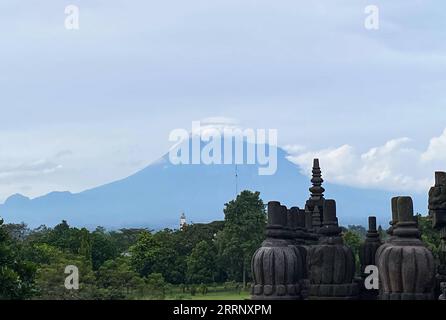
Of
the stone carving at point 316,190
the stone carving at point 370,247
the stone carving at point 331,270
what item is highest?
the stone carving at point 316,190

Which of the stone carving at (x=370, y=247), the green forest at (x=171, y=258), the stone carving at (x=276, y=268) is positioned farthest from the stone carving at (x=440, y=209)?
the green forest at (x=171, y=258)

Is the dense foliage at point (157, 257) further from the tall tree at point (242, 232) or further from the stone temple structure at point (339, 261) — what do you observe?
the stone temple structure at point (339, 261)

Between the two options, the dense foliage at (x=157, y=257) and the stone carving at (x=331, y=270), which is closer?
the stone carving at (x=331, y=270)

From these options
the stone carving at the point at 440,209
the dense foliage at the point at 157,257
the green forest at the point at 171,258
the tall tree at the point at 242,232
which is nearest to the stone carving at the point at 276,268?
the stone carving at the point at 440,209

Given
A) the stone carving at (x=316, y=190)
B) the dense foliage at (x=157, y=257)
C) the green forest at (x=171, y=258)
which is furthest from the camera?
the green forest at (x=171, y=258)

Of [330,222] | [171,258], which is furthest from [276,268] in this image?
[171,258]

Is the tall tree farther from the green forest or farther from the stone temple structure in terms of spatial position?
the stone temple structure

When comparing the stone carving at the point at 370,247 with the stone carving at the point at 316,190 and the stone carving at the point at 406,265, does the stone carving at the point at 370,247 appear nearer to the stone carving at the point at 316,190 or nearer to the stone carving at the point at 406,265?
the stone carving at the point at 316,190

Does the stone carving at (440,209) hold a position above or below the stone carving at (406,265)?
above

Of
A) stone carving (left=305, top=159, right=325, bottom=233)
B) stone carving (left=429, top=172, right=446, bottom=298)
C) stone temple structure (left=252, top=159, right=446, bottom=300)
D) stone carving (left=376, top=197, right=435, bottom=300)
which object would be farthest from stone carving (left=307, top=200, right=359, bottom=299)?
stone carving (left=305, top=159, right=325, bottom=233)

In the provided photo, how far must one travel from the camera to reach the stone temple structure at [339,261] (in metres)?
8.91

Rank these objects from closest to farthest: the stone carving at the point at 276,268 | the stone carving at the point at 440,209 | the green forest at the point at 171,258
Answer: the stone carving at the point at 440,209 → the stone carving at the point at 276,268 → the green forest at the point at 171,258

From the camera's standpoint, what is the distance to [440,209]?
376 inches
